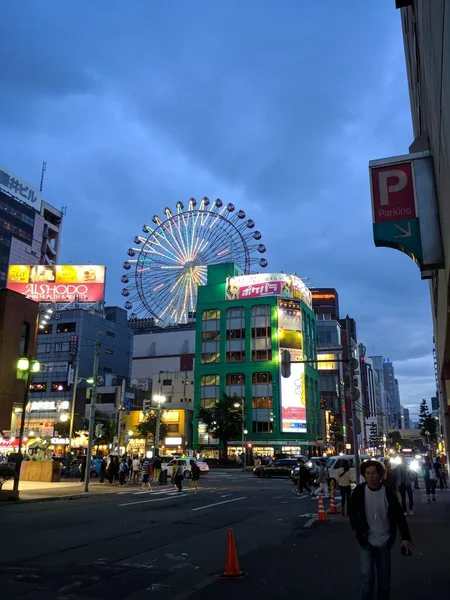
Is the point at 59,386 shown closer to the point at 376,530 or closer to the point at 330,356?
the point at 330,356

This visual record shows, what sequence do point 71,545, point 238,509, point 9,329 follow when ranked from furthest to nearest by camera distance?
point 9,329, point 238,509, point 71,545

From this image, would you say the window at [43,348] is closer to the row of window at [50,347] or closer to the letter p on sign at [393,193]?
the row of window at [50,347]

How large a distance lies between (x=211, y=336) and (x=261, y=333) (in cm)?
936

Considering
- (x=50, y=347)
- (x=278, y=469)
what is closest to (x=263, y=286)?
(x=50, y=347)

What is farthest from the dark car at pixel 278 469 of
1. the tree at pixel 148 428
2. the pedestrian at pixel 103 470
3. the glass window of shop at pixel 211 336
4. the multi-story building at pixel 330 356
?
the multi-story building at pixel 330 356

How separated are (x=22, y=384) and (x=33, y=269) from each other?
1328 inches

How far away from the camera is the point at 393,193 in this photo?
1141 centimetres

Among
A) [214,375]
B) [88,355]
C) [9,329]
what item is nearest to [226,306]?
[214,375]

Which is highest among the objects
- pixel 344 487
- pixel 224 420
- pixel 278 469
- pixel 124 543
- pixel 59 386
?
pixel 59 386

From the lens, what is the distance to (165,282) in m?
74.7

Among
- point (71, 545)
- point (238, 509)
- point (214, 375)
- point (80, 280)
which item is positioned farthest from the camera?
point (214, 375)

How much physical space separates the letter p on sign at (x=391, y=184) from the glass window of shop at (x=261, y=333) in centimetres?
7877

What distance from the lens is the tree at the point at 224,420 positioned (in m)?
80.0

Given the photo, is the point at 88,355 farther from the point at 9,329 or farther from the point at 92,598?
the point at 92,598
